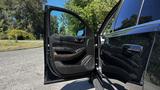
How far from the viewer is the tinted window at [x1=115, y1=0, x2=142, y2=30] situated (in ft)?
7.78

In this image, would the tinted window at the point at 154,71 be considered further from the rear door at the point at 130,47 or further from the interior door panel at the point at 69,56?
the interior door panel at the point at 69,56

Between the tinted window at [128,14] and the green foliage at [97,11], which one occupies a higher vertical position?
the green foliage at [97,11]

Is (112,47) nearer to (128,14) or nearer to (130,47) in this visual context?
(128,14)

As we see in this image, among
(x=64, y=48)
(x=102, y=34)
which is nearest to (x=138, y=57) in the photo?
(x=102, y=34)

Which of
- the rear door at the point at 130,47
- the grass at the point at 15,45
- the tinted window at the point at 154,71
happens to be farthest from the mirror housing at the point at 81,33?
the grass at the point at 15,45

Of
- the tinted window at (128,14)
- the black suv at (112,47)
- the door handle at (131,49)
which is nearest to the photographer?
the black suv at (112,47)

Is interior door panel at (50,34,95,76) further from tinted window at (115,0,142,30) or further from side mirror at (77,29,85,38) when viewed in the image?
tinted window at (115,0,142,30)

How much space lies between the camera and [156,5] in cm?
193

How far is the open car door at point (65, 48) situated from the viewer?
12.2ft

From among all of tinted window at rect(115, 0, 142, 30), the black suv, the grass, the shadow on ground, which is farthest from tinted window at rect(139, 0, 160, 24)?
the grass

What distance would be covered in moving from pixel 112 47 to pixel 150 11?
0.78 metres

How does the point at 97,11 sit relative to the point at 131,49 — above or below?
above

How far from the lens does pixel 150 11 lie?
6.66 feet

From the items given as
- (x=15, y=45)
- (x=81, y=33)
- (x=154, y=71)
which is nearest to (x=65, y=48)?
(x=81, y=33)
